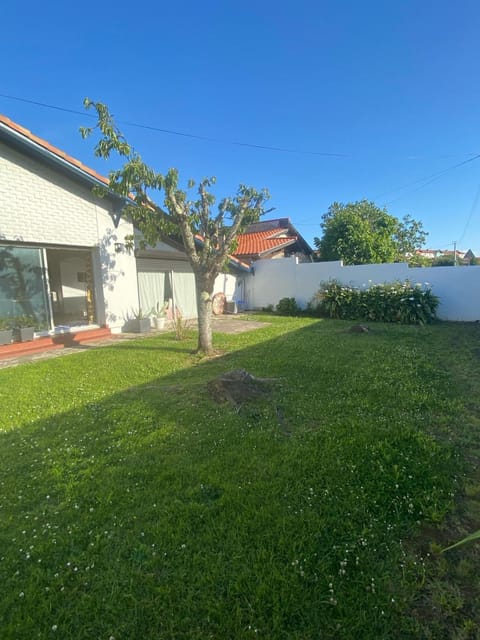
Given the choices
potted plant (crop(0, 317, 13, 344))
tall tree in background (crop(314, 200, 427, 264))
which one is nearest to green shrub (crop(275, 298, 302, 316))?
tall tree in background (crop(314, 200, 427, 264))

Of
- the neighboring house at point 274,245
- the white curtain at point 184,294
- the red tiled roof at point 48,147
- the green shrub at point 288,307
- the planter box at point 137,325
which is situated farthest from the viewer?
the neighboring house at point 274,245

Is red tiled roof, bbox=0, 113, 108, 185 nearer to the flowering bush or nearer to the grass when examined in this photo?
the grass

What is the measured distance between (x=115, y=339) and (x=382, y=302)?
29.5ft

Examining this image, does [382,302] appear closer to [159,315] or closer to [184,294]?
[184,294]

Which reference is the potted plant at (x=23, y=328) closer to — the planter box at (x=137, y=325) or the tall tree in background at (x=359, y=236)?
the planter box at (x=137, y=325)

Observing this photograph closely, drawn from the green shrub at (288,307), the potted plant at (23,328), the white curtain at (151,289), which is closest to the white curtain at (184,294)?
the white curtain at (151,289)

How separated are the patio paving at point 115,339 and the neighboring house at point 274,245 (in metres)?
4.67

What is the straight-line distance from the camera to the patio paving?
703cm

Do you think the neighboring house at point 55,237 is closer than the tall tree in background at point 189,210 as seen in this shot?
No

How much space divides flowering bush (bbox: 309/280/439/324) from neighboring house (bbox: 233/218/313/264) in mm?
4823

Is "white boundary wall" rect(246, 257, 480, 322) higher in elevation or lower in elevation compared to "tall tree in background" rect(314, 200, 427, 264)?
lower

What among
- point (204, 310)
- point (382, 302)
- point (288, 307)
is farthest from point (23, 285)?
point (382, 302)

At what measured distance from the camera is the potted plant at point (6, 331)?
293 inches

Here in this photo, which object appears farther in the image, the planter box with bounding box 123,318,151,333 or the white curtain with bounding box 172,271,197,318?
the white curtain with bounding box 172,271,197,318
